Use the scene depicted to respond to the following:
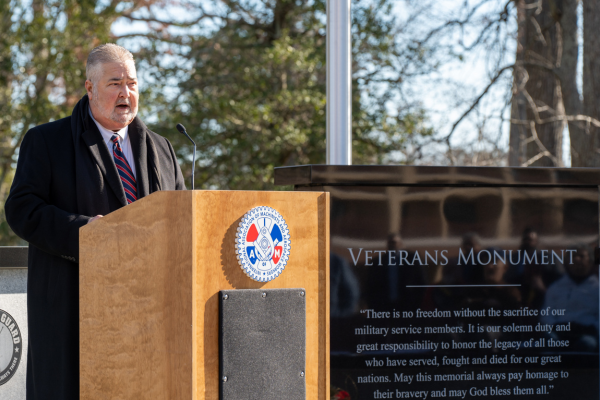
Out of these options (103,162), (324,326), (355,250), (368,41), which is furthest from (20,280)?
(368,41)

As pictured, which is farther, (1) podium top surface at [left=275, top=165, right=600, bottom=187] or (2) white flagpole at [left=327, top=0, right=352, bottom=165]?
(2) white flagpole at [left=327, top=0, right=352, bottom=165]

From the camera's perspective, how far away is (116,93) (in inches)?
103

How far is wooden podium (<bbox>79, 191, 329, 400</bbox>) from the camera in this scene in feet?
6.28

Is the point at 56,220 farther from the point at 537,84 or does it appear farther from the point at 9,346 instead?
the point at 537,84

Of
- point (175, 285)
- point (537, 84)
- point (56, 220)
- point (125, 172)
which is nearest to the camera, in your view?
point (175, 285)

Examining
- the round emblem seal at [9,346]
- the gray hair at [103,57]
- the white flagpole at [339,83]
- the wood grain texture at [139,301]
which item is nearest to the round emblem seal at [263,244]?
the wood grain texture at [139,301]

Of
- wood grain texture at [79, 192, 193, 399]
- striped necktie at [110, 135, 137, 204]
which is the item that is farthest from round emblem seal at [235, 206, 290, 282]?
striped necktie at [110, 135, 137, 204]

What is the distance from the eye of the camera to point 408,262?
9.08 ft

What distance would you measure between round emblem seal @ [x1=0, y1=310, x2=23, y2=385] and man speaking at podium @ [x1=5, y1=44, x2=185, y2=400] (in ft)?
5.06

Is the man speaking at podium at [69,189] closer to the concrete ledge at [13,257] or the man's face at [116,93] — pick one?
the man's face at [116,93]

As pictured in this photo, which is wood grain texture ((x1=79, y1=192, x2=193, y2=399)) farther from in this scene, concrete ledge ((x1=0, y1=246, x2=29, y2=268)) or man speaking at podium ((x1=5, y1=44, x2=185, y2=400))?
concrete ledge ((x1=0, y1=246, x2=29, y2=268))

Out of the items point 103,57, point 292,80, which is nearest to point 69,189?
point 103,57

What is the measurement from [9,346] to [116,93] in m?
2.10

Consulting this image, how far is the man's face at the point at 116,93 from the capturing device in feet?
8.57
